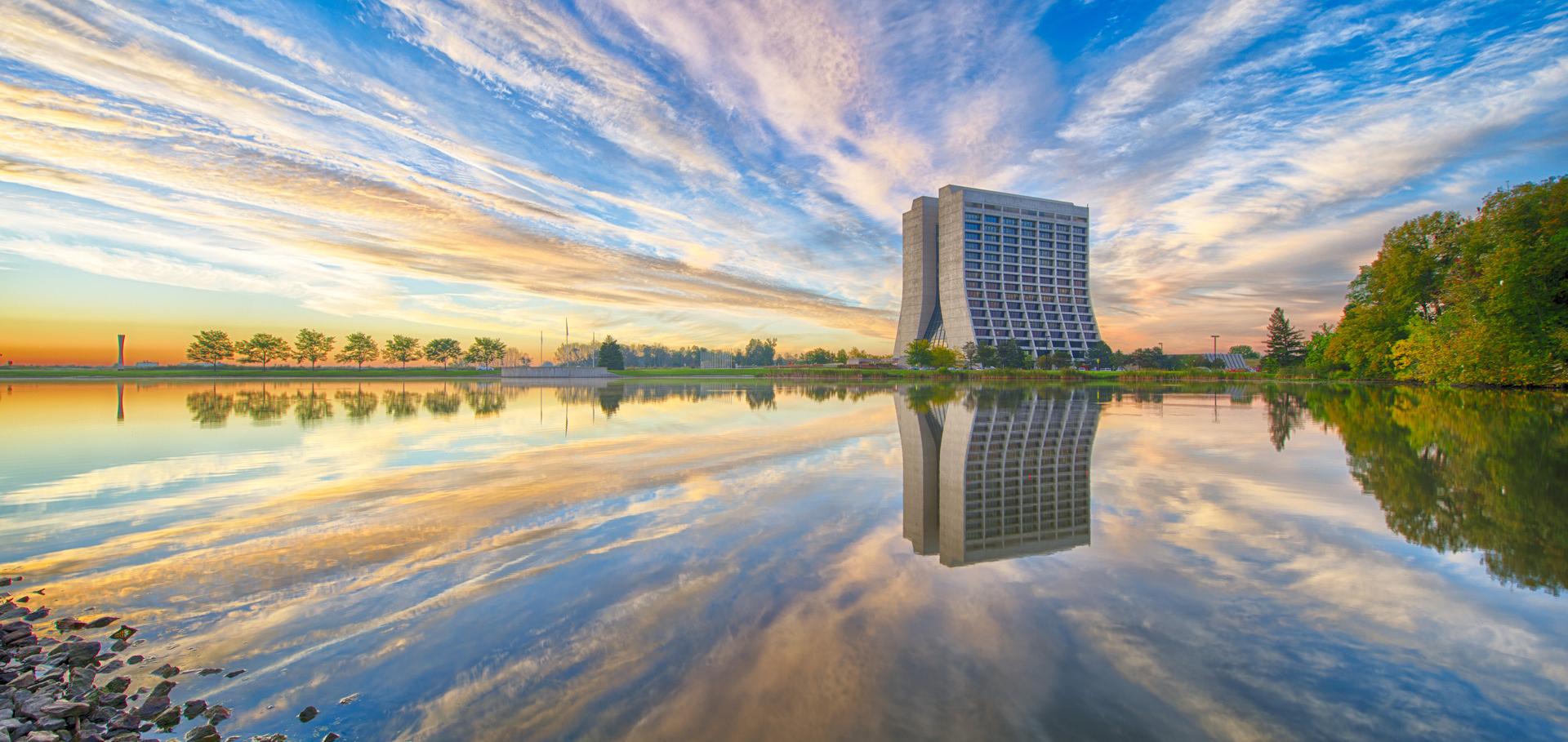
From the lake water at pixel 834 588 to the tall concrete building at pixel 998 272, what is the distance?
10904cm

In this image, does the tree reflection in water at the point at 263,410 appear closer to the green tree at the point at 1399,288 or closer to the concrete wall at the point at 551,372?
the concrete wall at the point at 551,372

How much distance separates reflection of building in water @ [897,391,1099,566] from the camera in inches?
330

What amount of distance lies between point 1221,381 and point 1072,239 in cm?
5854

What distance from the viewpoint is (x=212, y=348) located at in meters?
122

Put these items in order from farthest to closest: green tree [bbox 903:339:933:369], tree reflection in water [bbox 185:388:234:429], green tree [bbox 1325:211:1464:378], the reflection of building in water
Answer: green tree [bbox 903:339:933:369] → green tree [bbox 1325:211:1464:378] → tree reflection in water [bbox 185:388:234:429] → the reflection of building in water

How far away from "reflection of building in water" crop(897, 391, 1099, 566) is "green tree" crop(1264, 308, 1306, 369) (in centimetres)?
9648

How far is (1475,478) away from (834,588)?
14.3 m

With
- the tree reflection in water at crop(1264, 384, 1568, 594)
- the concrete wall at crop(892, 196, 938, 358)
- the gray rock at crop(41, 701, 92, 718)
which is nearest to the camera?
the gray rock at crop(41, 701, 92, 718)

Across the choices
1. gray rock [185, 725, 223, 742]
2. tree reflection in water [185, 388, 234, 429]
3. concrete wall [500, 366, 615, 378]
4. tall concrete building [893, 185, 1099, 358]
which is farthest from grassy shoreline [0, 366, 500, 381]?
gray rock [185, 725, 223, 742]

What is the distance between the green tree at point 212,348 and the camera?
12138 cm

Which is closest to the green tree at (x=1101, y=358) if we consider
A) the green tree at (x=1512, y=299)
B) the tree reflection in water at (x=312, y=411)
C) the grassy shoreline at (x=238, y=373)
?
the green tree at (x=1512, y=299)

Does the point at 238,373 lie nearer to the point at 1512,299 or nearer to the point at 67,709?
the point at 67,709

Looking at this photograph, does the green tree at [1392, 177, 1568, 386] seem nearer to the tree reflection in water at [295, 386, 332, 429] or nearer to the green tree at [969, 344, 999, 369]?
the green tree at [969, 344, 999, 369]

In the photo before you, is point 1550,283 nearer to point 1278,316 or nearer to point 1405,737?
point 1405,737
